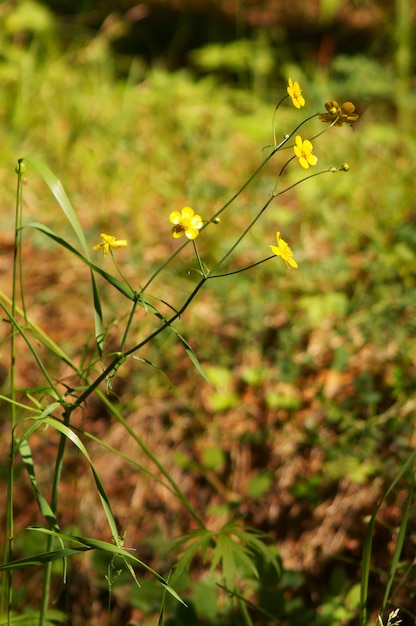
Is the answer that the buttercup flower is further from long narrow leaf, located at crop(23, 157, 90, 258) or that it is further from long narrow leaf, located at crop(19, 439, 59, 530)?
long narrow leaf, located at crop(19, 439, 59, 530)

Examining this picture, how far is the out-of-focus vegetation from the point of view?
5.85 ft

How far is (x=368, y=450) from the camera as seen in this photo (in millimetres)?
1792

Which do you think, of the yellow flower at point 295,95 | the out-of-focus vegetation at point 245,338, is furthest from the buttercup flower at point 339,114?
the out-of-focus vegetation at point 245,338

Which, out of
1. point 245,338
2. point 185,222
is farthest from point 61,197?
point 245,338

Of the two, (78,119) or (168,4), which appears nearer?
(78,119)

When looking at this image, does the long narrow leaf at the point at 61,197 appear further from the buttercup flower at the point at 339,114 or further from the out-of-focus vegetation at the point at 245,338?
the out-of-focus vegetation at the point at 245,338

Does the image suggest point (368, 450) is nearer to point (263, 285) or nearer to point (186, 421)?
point (186, 421)

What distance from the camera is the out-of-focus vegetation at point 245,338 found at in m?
1.78

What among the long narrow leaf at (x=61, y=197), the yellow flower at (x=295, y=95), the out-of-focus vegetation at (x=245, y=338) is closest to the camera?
the yellow flower at (x=295, y=95)

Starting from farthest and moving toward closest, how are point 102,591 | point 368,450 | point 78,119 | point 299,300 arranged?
point 78,119, point 299,300, point 102,591, point 368,450

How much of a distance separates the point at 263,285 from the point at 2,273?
109cm

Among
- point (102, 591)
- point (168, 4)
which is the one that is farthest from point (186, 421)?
point (168, 4)

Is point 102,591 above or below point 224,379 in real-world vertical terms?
below

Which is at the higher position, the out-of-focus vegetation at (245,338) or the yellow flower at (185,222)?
the yellow flower at (185,222)
